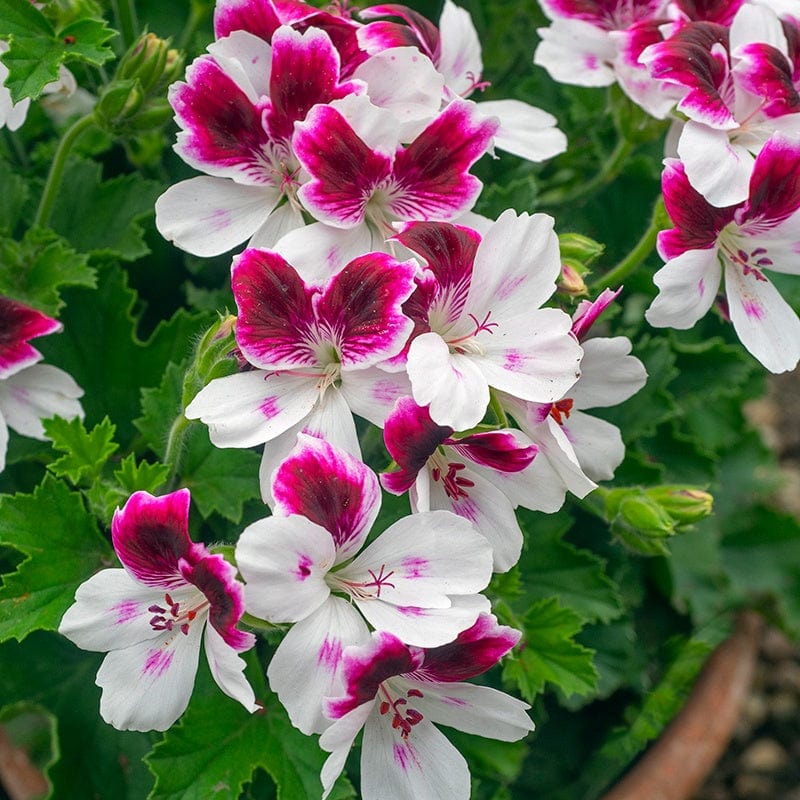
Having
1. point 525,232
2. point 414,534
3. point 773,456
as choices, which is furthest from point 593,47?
point 773,456

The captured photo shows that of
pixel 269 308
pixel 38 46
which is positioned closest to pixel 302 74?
pixel 269 308

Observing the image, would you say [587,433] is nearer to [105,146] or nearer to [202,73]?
[202,73]

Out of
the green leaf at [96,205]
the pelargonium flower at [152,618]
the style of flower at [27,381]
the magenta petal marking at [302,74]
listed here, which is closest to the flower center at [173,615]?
the pelargonium flower at [152,618]

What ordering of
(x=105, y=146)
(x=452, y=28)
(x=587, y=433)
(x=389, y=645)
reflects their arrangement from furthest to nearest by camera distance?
(x=105, y=146) → (x=452, y=28) → (x=587, y=433) → (x=389, y=645)

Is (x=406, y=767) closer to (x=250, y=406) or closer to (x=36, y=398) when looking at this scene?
(x=250, y=406)

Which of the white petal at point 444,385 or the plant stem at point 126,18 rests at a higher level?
the white petal at point 444,385

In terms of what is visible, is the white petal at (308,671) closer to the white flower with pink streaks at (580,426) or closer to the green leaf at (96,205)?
the white flower with pink streaks at (580,426)
